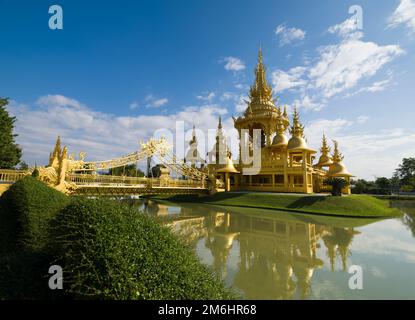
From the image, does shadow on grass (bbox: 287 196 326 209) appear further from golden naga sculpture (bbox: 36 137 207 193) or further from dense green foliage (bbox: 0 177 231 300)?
dense green foliage (bbox: 0 177 231 300)

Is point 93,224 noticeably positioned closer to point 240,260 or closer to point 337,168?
point 240,260

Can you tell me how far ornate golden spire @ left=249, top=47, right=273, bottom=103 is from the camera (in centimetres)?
5006

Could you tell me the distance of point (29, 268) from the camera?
461 cm

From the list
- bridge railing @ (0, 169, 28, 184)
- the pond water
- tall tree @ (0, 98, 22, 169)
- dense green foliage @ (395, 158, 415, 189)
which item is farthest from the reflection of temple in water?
dense green foliage @ (395, 158, 415, 189)

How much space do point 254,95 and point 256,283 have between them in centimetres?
4952

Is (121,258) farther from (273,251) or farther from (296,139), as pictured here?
(296,139)

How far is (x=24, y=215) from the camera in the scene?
6156mm

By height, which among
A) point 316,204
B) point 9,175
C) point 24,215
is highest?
point 9,175

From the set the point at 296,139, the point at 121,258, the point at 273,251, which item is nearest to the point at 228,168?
the point at 296,139

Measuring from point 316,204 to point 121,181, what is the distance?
72.1 feet

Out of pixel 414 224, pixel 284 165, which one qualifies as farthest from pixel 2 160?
pixel 414 224

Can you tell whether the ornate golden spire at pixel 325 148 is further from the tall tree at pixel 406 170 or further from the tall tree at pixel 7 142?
the tall tree at pixel 7 142

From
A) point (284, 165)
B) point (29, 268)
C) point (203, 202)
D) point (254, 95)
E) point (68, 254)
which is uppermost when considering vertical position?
point (254, 95)

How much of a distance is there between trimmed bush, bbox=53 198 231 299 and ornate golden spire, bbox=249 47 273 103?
48.4 meters
